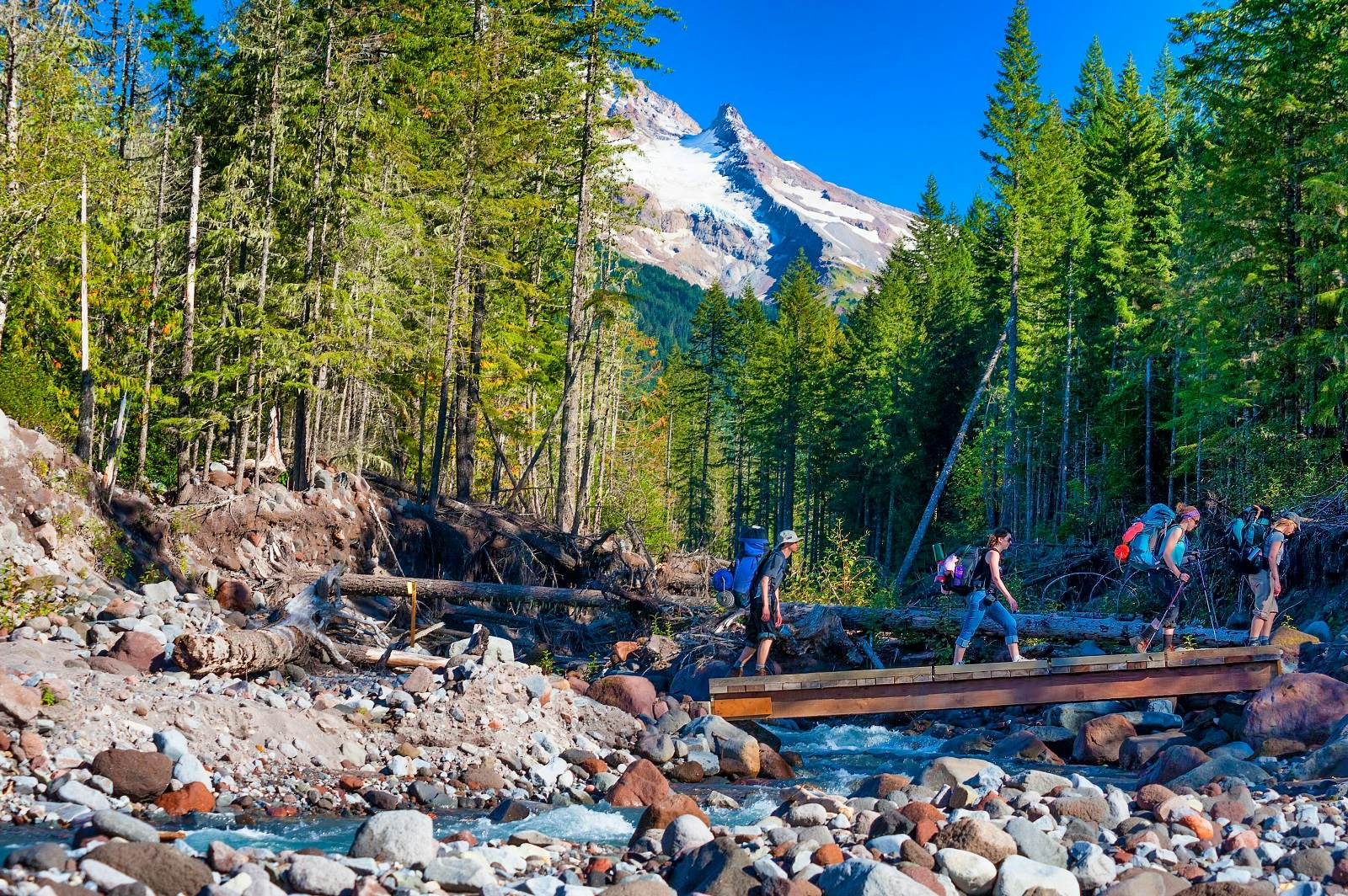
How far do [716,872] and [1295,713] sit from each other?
7230 millimetres

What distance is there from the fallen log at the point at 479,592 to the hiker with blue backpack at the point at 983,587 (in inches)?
268

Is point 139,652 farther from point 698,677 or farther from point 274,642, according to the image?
point 698,677

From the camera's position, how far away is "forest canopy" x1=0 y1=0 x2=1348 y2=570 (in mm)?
16953

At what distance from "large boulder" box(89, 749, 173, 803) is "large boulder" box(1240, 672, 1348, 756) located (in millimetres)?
10418

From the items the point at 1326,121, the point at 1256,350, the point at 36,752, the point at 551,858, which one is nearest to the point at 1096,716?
the point at 551,858

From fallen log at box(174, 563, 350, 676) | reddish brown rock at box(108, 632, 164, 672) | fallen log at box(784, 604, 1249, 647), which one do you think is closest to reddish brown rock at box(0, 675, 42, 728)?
fallen log at box(174, 563, 350, 676)

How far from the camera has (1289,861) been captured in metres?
6.90

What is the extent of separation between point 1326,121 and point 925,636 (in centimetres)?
1174

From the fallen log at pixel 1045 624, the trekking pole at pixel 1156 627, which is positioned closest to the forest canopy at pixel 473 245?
the fallen log at pixel 1045 624

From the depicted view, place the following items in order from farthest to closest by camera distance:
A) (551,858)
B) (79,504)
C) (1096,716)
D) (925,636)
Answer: (925,636), (79,504), (1096,716), (551,858)

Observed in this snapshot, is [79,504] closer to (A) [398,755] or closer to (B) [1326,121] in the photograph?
(A) [398,755]

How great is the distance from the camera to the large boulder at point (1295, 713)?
10258mm

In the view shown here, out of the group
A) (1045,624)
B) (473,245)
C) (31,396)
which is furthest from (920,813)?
(473,245)

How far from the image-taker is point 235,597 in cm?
1591
